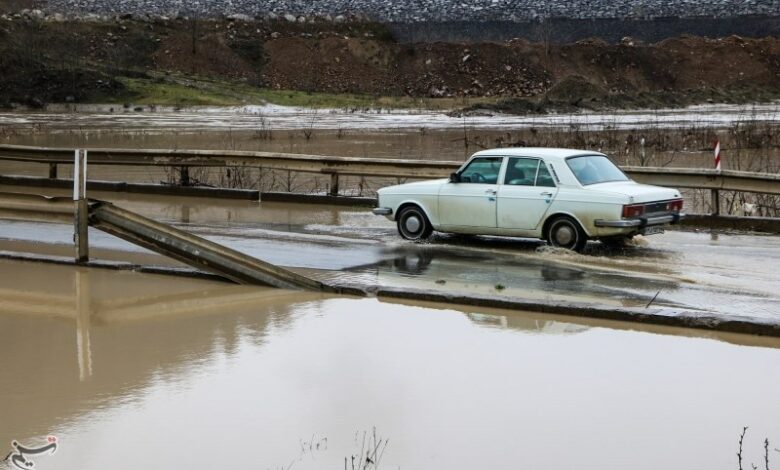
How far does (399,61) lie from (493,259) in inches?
2680

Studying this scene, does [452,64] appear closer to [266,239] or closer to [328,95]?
[328,95]

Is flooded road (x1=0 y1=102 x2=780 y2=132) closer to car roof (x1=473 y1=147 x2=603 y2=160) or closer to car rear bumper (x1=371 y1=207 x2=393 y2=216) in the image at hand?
car rear bumper (x1=371 y1=207 x2=393 y2=216)

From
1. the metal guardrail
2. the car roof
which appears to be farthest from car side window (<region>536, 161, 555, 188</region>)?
the metal guardrail

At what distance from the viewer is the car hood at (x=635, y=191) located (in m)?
14.4

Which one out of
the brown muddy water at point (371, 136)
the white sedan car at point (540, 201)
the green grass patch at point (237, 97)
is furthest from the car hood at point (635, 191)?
the green grass patch at point (237, 97)

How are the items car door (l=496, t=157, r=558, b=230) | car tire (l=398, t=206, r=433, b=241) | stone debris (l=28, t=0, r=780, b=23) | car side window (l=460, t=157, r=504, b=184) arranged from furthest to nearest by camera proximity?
stone debris (l=28, t=0, r=780, b=23)
car tire (l=398, t=206, r=433, b=241)
car side window (l=460, t=157, r=504, b=184)
car door (l=496, t=157, r=558, b=230)

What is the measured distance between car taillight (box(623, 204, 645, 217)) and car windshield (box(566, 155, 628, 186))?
85cm

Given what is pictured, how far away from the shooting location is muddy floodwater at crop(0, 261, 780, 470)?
704 centimetres

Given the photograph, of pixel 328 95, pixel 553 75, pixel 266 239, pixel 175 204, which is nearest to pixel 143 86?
pixel 328 95

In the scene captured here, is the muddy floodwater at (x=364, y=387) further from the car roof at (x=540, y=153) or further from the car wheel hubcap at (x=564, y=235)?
the car roof at (x=540, y=153)

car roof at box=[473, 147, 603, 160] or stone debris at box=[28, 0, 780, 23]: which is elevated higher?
stone debris at box=[28, 0, 780, 23]

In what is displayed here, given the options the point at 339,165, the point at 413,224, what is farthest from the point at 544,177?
the point at 339,165

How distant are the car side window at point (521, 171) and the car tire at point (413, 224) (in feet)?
4.73

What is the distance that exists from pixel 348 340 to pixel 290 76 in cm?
7054
